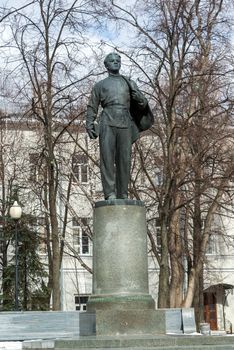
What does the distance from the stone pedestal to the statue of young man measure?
17.8 inches

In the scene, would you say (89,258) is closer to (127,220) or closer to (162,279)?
(162,279)

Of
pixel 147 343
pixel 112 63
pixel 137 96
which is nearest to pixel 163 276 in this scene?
pixel 137 96

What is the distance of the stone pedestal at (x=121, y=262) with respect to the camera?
412 inches

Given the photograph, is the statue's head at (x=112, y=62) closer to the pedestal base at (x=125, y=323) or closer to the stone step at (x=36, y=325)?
the pedestal base at (x=125, y=323)

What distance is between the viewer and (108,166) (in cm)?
1134

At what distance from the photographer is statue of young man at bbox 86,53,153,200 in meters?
11.3

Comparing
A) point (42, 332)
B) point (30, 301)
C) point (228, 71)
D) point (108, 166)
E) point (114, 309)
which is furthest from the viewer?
point (30, 301)

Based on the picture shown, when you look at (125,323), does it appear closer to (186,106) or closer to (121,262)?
(121,262)

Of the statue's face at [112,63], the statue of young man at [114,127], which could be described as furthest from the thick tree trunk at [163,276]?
the statue's face at [112,63]

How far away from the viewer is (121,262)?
35.3ft

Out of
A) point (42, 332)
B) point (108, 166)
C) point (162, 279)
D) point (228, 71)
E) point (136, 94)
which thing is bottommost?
point (42, 332)

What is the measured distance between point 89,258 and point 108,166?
87.0 feet

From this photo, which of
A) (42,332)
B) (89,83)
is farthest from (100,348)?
(89,83)

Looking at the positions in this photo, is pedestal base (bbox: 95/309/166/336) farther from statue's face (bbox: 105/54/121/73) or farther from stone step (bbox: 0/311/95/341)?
stone step (bbox: 0/311/95/341)
